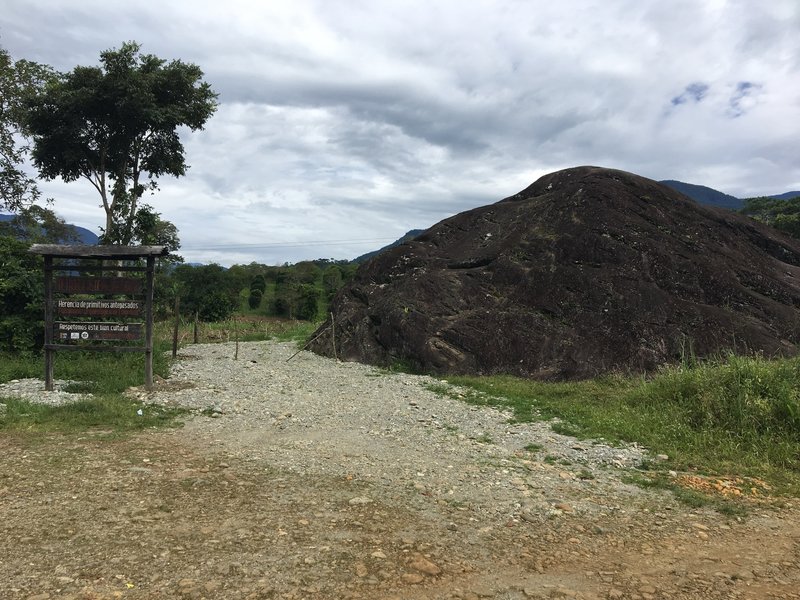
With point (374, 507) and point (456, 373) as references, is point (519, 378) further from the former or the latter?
point (374, 507)

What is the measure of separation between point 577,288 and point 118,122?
1837cm

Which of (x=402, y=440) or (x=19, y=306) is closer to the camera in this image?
(x=402, y=440)

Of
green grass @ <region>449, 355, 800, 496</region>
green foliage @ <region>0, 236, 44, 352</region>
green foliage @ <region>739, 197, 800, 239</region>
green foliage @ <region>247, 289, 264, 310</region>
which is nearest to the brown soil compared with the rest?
green grass @ <region>449, 355, 800, 496</region>

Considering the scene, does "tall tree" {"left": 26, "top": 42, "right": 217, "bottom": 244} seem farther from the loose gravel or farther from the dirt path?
the dirt path

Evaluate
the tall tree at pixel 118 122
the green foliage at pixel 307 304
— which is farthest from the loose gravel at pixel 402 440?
the green foliage at pixel 307 304

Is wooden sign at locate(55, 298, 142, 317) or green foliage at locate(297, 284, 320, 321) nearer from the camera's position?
wooden sign at locate(55, 298, 142, 317)

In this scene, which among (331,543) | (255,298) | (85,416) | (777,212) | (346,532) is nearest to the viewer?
(331,543)

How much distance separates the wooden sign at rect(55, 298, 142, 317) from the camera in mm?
10773

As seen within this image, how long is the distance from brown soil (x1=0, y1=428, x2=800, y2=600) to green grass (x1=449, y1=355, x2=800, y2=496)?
1690 millimetres

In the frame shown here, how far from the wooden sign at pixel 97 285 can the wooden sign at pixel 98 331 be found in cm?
71

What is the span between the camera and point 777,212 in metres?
48.0

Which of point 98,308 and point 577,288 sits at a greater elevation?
point 577,288

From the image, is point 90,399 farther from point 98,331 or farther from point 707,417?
point 707,417

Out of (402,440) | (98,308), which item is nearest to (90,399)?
(98,308)
